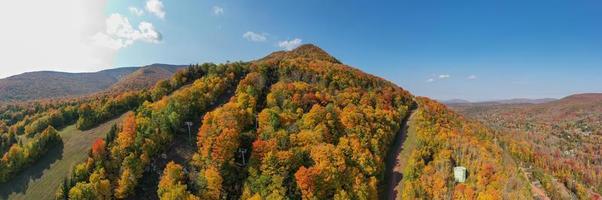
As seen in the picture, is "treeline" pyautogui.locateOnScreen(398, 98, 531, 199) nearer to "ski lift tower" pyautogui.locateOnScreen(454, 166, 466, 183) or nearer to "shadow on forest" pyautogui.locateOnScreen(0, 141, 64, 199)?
"ski lift tower" pyautogui.locateOnScreen(454, 166, 466, 183)

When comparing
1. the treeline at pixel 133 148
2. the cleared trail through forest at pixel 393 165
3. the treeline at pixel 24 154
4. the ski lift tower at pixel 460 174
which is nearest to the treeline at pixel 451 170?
the ski lift tower at pixel 460 174

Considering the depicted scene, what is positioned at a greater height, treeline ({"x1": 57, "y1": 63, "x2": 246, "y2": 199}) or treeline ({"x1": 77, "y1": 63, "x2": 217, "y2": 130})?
treeline ({"x1": 77, "y1": 63, "x2": 217, "y2": 130})

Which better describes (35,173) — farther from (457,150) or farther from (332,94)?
(457,150)

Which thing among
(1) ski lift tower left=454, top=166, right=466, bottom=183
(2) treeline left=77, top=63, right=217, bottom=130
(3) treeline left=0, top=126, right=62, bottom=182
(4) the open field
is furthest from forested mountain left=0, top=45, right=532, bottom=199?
(4) the open field

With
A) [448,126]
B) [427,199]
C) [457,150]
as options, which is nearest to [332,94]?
[448,126]

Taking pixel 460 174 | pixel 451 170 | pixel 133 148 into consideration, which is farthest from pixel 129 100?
pixel 460 174

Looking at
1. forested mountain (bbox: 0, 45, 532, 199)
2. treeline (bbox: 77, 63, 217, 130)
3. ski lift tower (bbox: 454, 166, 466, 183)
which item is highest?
treeline (bbox: 77, 63, 217, 130)
